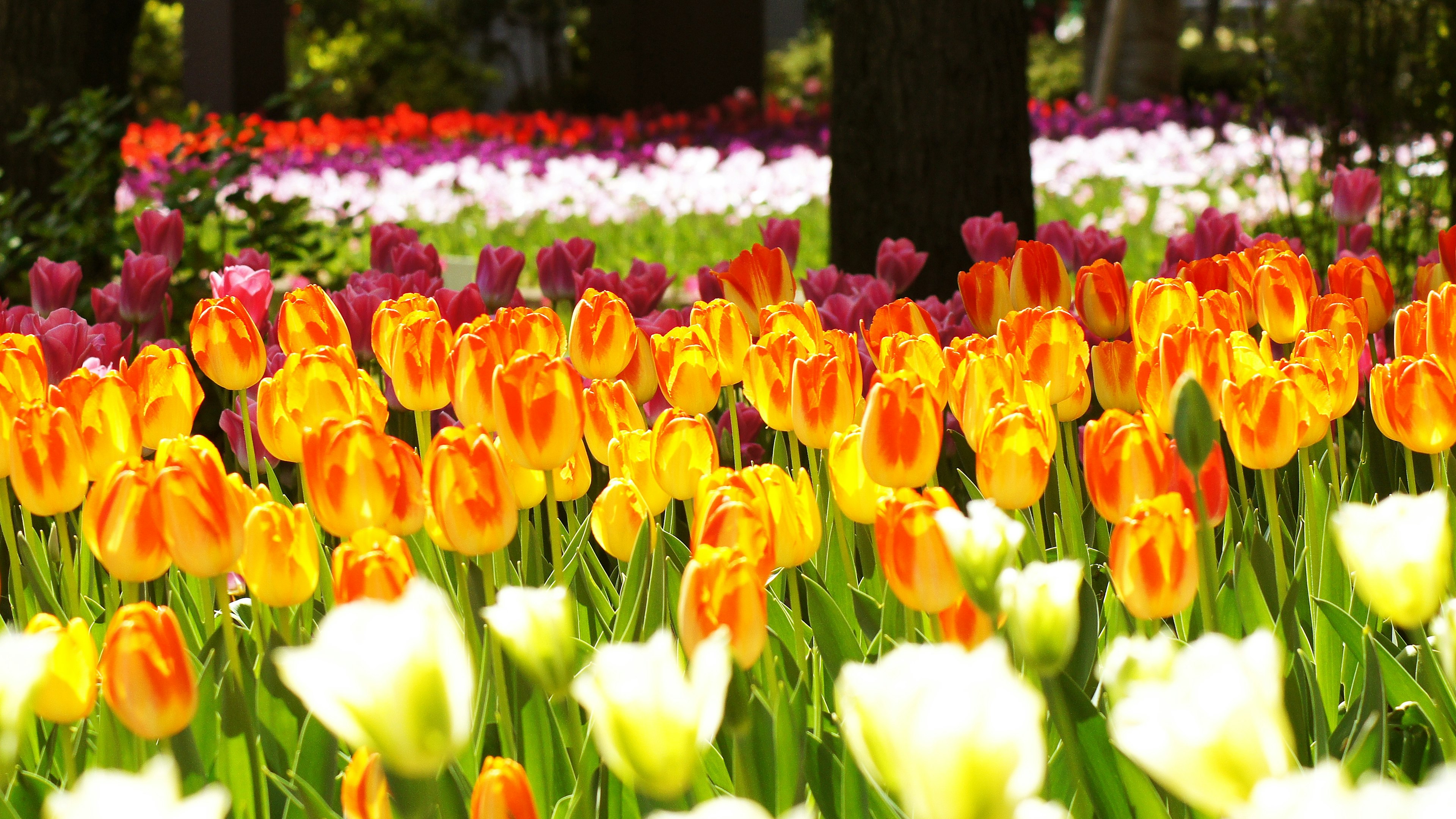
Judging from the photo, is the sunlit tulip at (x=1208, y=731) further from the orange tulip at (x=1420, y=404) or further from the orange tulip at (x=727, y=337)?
the orange tulip at (x=727, y=337)

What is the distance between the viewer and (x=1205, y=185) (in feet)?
34.2

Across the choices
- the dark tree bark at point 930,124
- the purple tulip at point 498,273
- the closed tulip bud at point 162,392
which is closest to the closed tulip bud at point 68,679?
the closed tulip bud at point 162,392

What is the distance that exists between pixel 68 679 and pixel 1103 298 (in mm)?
1673

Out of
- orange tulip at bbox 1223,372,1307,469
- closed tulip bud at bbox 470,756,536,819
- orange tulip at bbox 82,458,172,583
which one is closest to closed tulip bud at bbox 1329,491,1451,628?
orange tulip at bbox 1223,372,1307,469

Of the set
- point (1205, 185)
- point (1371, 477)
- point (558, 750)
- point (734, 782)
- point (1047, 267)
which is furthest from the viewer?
point (1205, 185)

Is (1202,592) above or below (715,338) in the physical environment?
below

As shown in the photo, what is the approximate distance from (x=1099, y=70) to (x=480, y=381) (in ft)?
46.3

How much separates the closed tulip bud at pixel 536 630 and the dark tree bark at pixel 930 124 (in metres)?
3.57

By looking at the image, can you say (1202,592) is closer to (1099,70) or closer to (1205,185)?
(1205,185)

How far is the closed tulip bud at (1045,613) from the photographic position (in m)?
1.09

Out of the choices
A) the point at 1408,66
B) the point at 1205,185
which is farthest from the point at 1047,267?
the point at 1205,185

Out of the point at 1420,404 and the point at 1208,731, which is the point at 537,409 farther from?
the point at 1420,404

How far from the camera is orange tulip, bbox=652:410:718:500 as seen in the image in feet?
5.14

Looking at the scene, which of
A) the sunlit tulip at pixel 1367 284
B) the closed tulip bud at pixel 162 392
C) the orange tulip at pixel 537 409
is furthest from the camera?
the sunlit tulip at pixel 1367 284
